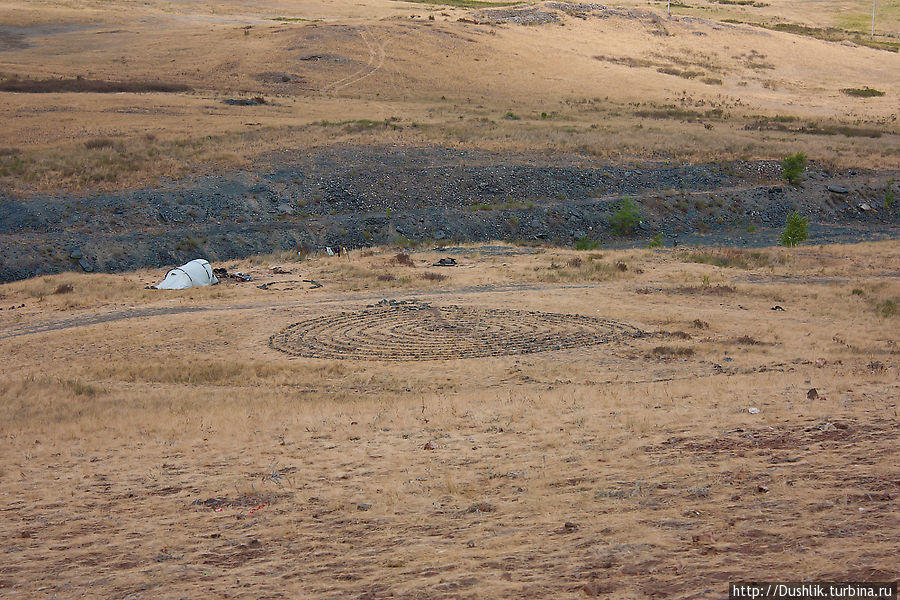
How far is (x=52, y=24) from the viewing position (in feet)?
246

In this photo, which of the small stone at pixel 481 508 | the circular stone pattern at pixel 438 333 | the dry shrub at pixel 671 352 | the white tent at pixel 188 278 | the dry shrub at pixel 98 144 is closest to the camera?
the small stone at pixel 481 508

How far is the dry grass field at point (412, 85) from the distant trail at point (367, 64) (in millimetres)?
318

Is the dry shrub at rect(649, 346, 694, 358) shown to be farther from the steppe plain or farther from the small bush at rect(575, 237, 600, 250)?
the small bush at rect(575, 237, 600, 250)

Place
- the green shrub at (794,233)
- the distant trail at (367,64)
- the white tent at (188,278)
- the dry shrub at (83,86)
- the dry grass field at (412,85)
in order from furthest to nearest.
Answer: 1. the distant trail at (367,64)
2. the dry shrub at (83,86)
3. the dry grass field at (412,85)
4. the green shrub at (794,233)
5. the white tent at (188,278)

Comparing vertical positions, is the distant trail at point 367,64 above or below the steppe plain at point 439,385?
above

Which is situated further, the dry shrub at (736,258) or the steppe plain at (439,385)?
the dry shrub at (736,258)

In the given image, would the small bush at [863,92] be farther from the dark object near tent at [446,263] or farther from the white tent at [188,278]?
the white tent at [188,278]

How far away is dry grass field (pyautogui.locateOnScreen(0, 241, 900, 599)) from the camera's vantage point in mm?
7281

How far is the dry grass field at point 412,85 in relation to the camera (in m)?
42.2

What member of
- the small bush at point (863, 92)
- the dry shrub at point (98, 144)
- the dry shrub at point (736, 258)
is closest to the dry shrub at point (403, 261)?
the dry shrub at point (736, 258)

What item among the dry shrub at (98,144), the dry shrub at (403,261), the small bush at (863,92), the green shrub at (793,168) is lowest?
the dry shrub at (403,261)

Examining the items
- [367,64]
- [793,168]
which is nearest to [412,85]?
[367,64]

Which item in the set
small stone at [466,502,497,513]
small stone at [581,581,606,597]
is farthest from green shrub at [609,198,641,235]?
small stone at [581,581,606,597]

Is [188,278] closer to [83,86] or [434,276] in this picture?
[434,276]
